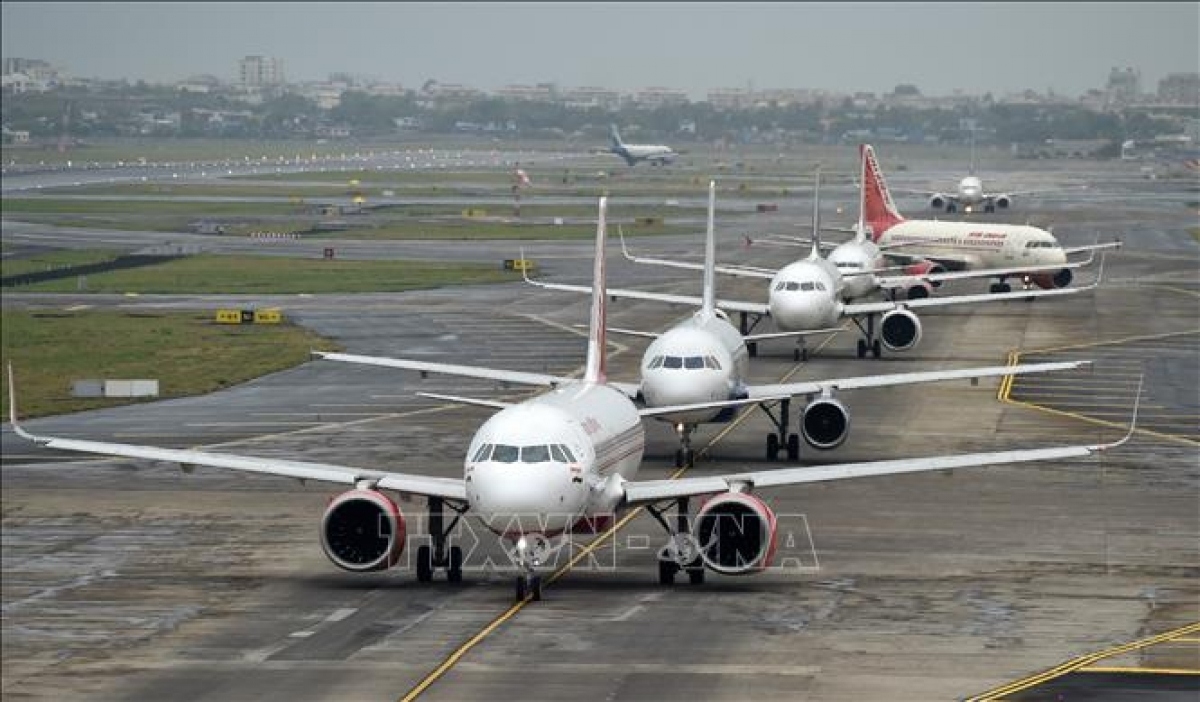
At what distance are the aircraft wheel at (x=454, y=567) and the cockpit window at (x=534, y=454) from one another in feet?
16.5

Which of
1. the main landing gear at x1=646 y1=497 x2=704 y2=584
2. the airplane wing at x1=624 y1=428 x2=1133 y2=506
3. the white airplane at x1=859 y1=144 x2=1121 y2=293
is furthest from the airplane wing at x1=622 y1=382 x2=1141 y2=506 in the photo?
the white airplane at x1=859 y1=144 x2=1121 y2=293

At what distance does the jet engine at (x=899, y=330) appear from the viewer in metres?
112

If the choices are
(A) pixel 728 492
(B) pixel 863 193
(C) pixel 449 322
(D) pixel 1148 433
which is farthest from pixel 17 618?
(B) pixel 863 193

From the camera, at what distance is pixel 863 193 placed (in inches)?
5753

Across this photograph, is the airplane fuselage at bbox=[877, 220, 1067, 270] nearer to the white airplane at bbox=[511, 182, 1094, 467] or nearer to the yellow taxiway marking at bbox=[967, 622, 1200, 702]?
the white airplane at bbox=[511, 182, 1094, 467]

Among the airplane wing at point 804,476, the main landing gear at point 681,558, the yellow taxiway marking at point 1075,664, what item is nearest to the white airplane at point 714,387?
the airplane wing at point 804,476

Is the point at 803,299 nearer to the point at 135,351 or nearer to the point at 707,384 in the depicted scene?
the point at 135,351

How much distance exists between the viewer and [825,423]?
75.9m

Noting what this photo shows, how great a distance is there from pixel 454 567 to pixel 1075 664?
1551 cm

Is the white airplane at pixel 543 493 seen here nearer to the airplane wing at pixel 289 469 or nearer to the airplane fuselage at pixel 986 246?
the airplane wing at pixel 289 469

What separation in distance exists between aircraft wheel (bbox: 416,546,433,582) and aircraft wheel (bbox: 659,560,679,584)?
5.48m

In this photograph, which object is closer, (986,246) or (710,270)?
(710,270)

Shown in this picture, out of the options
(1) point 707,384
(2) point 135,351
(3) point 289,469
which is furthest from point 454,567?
(2) point 135,351

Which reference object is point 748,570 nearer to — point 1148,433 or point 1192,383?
point 1148,433
